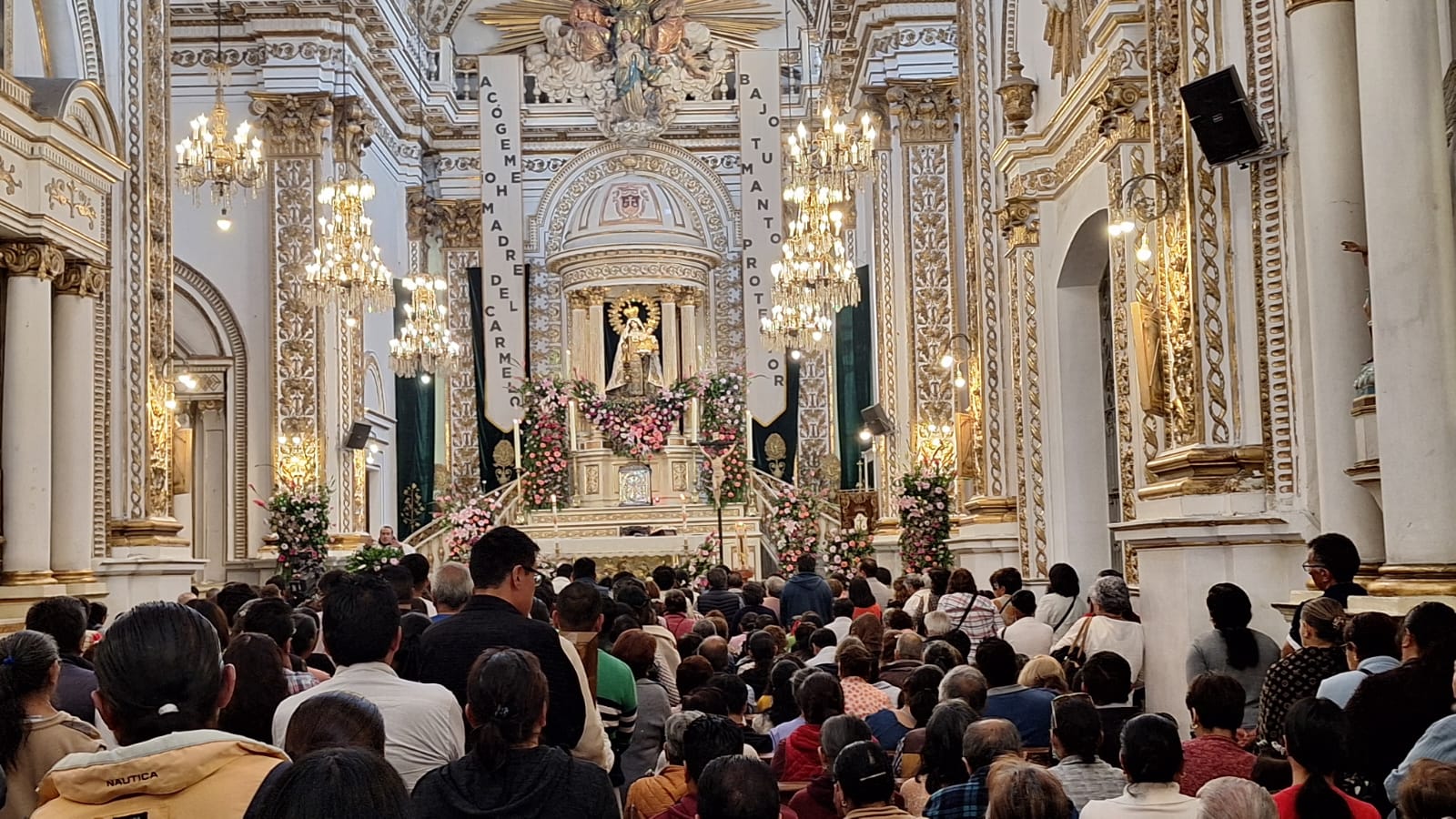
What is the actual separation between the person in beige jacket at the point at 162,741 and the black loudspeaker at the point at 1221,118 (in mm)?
6915

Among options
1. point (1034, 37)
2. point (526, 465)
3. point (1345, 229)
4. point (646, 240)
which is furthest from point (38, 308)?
point (646, 240)

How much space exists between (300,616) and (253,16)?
1667 centimetres

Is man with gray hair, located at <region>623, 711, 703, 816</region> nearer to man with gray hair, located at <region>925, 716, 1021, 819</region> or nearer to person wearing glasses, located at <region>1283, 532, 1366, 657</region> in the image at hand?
man with gray hair, located at <region>925, 716, 1021, 819</region>

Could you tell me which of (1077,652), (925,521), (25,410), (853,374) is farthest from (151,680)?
(853,374)

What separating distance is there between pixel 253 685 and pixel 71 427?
425 inches

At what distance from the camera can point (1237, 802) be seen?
400 centimetres

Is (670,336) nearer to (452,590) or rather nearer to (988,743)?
(452,590)

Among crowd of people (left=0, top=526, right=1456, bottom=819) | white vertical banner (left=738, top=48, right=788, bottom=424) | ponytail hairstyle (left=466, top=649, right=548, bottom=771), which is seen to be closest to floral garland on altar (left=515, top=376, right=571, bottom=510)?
white vertical banner (left=738, top=48, right=788, bottom=424)

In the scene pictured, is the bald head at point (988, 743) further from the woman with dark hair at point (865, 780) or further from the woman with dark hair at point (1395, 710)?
the woman with dark hair at point (1395, 710)

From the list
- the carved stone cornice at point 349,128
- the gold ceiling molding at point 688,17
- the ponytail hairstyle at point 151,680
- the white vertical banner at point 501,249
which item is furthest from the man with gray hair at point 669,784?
the gold ceiling molding at point 688,17

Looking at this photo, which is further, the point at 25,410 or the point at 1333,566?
the point at 25,410

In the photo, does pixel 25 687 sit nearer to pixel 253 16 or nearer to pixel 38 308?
pixel 38 308

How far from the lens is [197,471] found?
22.1 m

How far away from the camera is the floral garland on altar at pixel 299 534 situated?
20156 millimetres
